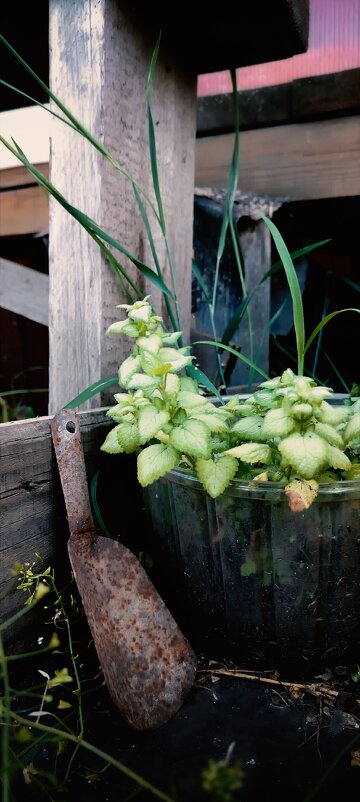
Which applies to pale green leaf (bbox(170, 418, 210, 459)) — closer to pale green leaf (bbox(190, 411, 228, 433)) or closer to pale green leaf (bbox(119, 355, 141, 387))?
pale green leaf (bbox(190, 411, 228, 433))

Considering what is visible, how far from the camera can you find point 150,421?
35.5 inches

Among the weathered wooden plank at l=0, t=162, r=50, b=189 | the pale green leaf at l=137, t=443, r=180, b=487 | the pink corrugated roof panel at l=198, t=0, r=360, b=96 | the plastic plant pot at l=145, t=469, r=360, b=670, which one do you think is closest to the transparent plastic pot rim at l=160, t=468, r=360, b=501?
the plastic plant pot at l=145, t=469, r=360, b=670

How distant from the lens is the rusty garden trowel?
0.92 m

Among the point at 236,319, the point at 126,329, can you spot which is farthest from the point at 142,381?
the point at 236,319

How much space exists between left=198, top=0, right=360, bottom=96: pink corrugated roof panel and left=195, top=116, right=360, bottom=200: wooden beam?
25 centimetres

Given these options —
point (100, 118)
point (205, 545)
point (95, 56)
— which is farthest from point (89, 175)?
point (205, 545)

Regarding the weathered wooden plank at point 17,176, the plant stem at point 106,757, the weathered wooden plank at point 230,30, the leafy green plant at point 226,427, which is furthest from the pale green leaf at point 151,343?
the weathered wooden plank at point 17,176

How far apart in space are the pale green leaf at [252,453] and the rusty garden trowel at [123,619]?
313 millimetres

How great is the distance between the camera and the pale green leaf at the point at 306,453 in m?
0.81

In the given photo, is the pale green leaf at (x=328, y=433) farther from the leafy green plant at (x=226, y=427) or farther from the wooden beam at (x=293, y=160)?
the wooden beam at (x=293, y=160)

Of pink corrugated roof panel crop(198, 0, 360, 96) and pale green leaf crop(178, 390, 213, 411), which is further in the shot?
pink corrugated roof panel crop(198, 0, 360, 96)

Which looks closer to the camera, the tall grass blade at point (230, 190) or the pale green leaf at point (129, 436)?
the pale green leaf at point (129, 436)

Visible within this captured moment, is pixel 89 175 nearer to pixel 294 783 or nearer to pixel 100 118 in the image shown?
pixel 100 118

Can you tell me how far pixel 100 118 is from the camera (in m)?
1.24
